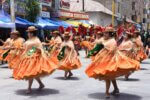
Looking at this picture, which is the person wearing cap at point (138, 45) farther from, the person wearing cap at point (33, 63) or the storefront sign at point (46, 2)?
the storefront sign at point (46, 2)

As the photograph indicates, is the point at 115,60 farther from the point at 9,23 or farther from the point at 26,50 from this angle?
the point at 9,23

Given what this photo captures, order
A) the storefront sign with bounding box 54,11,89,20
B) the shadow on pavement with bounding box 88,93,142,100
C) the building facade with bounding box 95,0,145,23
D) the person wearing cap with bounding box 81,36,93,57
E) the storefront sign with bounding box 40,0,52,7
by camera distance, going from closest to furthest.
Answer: the shadow on pavement with bounding box 88,93,142,100, the person wearing cap with bounding box 81,36,93,57, the storefront sign with bounding box 40,0,52,7, the storefront sign with bounding box 54,11,89,20, the building facade with bounding box 95,0,145,23

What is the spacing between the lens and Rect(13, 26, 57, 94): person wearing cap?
1033 centimetres

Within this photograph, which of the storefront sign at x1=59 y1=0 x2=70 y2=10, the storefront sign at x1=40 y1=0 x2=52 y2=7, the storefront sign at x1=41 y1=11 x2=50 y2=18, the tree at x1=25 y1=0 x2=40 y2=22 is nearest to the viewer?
the tree at x1=25 y1=0 x2=40 y2=22

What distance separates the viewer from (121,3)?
219 feet

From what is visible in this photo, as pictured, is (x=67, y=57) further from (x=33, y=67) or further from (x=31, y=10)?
(x=31, y=10)

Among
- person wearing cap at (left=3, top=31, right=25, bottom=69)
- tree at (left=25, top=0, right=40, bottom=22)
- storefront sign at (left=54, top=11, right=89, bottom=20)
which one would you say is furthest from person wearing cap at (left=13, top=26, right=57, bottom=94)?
storefront sign at (left=54, top=11, right=89, bottom=20)

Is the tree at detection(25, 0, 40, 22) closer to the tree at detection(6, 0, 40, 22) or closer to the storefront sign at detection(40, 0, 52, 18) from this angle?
the tree at detection(6, 0, 40, 22)

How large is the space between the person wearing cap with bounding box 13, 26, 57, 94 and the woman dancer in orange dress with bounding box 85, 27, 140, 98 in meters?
1.19

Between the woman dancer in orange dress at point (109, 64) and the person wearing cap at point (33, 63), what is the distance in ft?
3.90

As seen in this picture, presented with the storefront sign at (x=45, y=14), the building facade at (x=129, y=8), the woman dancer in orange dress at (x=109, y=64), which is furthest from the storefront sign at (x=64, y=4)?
the woman dancer in orange dress at (x=109, y=64)

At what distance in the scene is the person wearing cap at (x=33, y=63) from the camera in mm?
10328

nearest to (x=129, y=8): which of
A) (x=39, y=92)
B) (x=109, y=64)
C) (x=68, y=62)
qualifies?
(x=68, y=62)

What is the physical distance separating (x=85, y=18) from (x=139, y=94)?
36.1 metres
